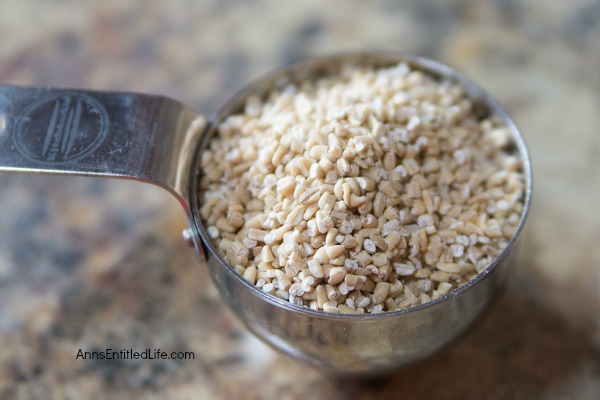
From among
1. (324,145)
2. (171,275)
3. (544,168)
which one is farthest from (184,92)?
(544,168)

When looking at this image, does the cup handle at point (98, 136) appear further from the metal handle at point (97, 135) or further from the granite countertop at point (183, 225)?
the granite countertop at point (183, 225)

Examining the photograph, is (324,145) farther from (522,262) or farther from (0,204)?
(0,204)

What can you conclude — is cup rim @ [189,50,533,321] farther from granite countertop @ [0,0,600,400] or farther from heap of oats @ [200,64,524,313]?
granite countertop @ [0,0,600,400]

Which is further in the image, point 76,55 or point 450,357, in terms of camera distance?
point 76,55

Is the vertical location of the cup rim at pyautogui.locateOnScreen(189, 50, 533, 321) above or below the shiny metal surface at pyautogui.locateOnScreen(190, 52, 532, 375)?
above

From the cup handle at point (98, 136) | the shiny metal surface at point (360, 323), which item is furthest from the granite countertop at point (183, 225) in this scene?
the cup handle at point (98, 136)

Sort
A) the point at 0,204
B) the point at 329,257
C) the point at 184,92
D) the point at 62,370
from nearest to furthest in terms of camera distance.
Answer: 1. the point at 329,257
2. the point at 62,370
3. the point at 0,204
4. the point at 184,92

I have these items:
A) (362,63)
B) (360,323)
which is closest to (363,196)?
(360,323)

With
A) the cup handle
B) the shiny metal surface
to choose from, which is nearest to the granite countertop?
the shiny metal surface
